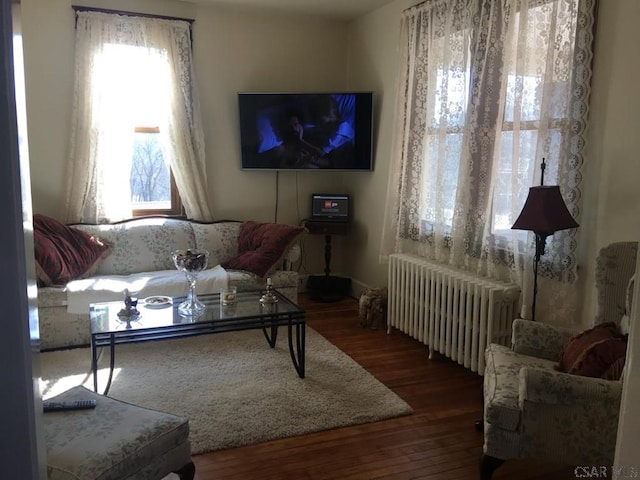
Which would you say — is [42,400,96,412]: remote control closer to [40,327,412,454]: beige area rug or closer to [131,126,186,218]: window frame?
[40,327,412,454]: beige area rug

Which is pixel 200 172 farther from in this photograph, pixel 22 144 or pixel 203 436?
pixel 22 144

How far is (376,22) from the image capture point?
4.98 m

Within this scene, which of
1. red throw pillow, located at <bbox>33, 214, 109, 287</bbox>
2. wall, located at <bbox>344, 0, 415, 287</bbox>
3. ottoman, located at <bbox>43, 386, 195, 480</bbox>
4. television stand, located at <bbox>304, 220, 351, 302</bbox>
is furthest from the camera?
television stand, located at <bbox>304, 220, 351, 302</bbox>

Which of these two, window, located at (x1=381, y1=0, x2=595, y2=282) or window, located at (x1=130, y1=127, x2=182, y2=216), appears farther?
window, located at (x1=130, y1=127, x2=182, y2=216)

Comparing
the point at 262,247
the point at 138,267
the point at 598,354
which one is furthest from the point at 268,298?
the point at 598,354

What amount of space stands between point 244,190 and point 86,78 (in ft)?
5.60

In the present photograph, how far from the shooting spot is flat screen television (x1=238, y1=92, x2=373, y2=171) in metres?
5.04

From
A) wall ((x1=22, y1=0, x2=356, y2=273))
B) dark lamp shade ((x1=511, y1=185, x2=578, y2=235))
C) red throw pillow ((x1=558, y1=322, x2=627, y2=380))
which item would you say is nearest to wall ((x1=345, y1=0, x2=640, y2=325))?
dark lamp shade ((x1=511, y1=185, x2=578, y2=235))

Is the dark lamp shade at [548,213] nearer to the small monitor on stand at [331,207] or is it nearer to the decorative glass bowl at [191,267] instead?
the decorative glass bowl at [191,267]

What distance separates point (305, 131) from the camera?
16.9 ft

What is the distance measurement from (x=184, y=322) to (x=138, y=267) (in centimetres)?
163

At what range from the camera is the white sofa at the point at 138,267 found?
3.85m

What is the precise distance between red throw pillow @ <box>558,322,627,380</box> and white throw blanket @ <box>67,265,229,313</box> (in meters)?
2.60

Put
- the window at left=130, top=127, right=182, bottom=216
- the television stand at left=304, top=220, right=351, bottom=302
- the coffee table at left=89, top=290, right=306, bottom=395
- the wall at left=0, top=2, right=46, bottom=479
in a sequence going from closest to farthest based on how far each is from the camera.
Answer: the wall at left=0, top=2, right=46, bottom=479 < the coffee table at left=89, top=290, right=306, bottom=395 < the window at left=130, top=127, right=182, bottom=216 < the television stand at left=304, top=220, right=351, bottom=302
